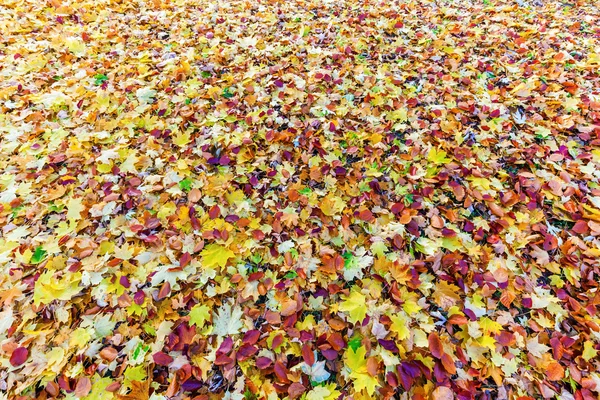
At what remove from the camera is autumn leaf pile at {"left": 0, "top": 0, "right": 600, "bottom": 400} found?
1.92m

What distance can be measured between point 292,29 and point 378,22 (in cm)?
119

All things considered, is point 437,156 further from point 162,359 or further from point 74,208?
point 74,208

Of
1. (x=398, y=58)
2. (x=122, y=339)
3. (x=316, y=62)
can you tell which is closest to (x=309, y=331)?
(x=122, y=339)

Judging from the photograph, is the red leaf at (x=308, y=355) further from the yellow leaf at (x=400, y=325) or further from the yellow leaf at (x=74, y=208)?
the yellow leaf at (x=74, y=208)

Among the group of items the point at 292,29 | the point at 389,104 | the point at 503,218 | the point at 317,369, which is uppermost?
the point at 292,29

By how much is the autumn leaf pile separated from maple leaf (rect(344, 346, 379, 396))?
1cm

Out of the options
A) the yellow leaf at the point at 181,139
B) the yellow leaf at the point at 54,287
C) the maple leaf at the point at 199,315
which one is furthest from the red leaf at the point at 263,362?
the yellow leaf at the point at 181,139

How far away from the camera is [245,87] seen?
11.7ft

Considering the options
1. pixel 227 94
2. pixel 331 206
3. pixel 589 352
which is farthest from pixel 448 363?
pixel 227 94

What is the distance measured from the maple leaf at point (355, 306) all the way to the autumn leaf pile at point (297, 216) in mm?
14

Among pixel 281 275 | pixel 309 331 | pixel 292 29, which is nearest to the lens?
pixel 309 331

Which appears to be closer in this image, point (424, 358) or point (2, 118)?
point (424, 358)

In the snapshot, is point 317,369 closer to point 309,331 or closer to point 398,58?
point 309,331

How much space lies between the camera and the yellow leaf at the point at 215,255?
2.30 metres
